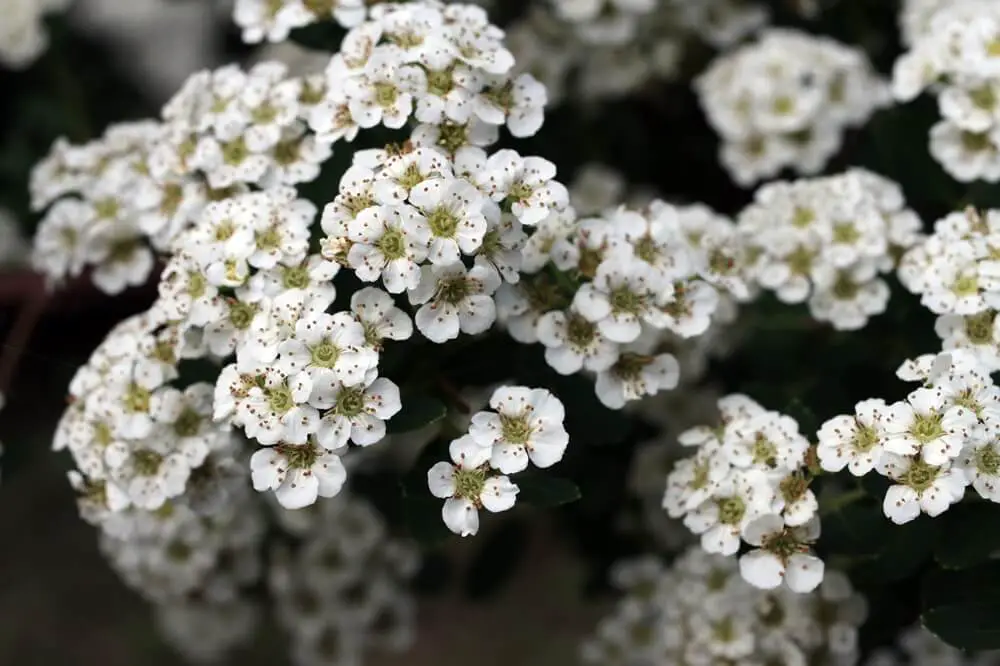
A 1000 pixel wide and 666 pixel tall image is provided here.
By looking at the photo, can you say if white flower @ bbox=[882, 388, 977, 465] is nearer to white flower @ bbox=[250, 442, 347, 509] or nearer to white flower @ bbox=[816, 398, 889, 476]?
white flower @ bbox=[816, 398, 889, 476]

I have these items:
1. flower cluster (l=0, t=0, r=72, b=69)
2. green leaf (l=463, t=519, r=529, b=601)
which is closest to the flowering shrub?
green leaf (l=463, t=519, r=529, b=601)

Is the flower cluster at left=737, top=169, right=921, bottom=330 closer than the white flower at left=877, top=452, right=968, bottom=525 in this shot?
No

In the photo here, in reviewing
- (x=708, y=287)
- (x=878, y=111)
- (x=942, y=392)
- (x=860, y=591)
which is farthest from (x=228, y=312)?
(x=878, y=111)

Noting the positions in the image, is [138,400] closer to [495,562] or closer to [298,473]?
[298,473]

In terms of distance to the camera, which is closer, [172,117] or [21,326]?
[172,117]

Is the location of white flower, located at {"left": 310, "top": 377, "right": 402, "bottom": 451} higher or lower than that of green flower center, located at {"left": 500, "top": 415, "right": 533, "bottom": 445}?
higher

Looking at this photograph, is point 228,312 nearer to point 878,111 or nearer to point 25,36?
point 25,36
